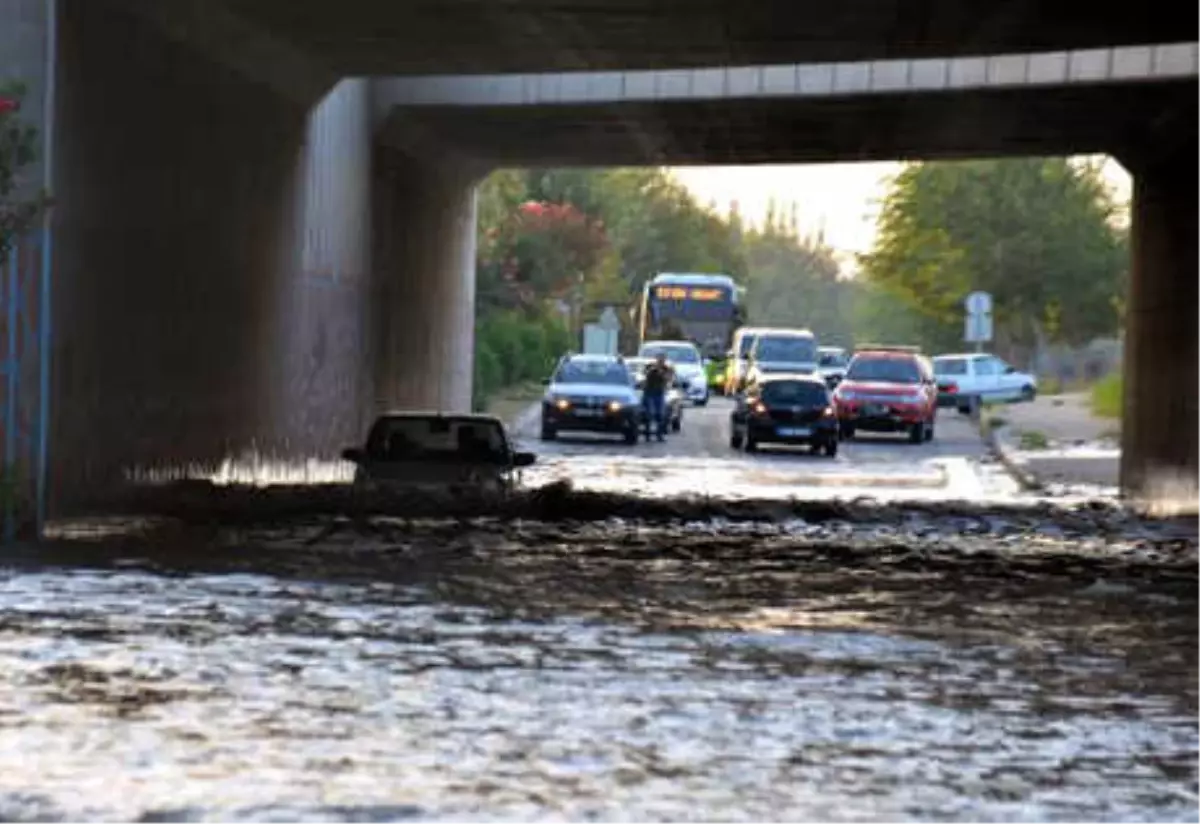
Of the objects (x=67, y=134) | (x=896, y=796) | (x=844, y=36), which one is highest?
(x=844, y=36)

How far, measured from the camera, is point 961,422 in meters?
55.4

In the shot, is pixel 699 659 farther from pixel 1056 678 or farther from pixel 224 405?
pixel 224 405

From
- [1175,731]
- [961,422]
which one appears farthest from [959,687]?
[961,422]

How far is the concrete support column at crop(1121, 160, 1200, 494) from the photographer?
2677cm

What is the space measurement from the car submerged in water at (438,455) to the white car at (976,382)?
38.3 metres

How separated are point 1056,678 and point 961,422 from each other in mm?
44742

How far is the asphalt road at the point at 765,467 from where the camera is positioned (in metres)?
31.2

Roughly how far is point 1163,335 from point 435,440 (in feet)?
37.5

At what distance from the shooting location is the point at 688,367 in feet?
193

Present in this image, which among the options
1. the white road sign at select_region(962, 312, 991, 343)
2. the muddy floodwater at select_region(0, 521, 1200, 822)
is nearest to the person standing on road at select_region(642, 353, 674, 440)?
the white road sign at select_region(962, 312, 991, 343)

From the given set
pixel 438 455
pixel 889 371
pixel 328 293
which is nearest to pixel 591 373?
pixel 889 371

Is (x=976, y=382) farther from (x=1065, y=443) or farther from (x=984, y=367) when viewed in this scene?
(x=1065, y=443)

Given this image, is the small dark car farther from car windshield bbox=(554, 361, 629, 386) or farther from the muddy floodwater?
the muddy floodwater

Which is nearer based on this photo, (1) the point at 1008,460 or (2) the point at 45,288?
(2) the point at 45,288
